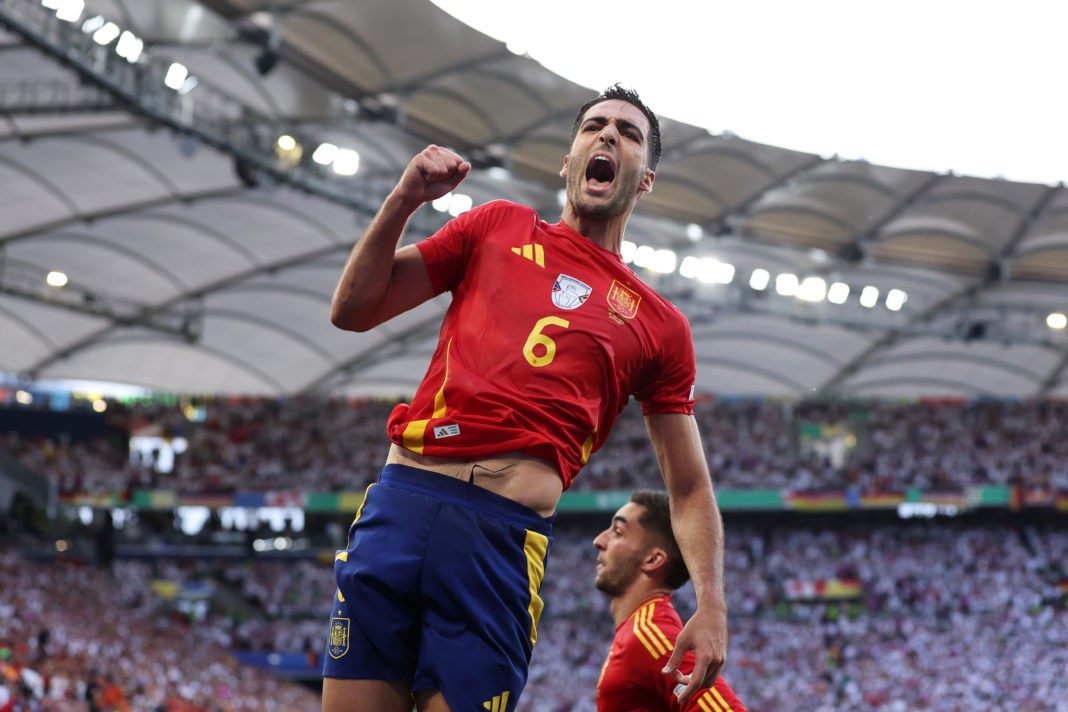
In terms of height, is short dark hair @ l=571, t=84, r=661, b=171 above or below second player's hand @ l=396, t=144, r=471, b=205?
above

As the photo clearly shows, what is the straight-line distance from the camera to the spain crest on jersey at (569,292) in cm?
314

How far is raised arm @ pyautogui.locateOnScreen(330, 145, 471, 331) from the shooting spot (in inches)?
113

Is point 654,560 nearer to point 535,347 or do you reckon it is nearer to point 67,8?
point 535,347

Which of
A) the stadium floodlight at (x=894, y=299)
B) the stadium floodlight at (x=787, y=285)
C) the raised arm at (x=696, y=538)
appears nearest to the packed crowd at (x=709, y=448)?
the stadium floodlight at (x=894, y=299)

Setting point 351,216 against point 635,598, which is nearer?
point 635,598

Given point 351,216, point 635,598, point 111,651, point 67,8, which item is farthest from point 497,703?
point 351,216

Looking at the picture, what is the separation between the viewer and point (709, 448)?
3997 cm

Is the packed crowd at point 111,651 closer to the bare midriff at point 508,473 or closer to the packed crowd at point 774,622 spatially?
the packed crowd at point 774,622

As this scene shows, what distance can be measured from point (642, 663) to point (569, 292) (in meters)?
2.19

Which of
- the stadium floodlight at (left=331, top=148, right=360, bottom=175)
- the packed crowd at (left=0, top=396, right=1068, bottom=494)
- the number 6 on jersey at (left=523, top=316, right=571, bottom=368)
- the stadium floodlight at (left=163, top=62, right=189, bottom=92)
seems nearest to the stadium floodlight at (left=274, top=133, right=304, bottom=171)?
the stadium floodlight at (left=331, top=148, right=360, bottom=175)

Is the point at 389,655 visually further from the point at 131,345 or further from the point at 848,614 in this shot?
the point at 131,345

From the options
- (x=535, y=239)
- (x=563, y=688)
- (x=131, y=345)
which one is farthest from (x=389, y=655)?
(x=131, y=345)

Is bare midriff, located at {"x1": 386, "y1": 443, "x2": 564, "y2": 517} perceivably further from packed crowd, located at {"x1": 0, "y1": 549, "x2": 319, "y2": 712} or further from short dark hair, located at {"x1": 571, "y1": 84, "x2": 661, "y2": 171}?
packed crowd, located at {"x1": 0, "y1": 549, "x2": 319, "y2": 712}

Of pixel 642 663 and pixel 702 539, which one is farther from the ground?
pixel 702 539
